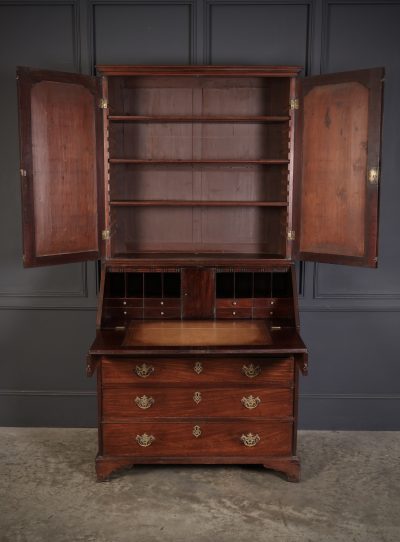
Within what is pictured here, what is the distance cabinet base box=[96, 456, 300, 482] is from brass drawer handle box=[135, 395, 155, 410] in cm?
25

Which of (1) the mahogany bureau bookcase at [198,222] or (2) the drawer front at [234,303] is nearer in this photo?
(1) the mahogany bureau bookcase at [198,222]

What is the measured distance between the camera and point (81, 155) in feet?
9.53

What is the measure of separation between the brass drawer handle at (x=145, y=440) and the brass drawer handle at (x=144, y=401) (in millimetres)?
135

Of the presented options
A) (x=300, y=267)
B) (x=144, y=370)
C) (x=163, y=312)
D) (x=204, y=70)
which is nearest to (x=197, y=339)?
(x=144, y=370)

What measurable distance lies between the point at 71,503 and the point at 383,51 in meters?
2.65

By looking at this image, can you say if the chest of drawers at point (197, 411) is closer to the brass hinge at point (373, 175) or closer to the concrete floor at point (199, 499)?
the concrete floor at point (199, 499)

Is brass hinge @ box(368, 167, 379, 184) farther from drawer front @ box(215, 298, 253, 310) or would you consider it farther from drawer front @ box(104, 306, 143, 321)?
drawer front @ box(104, 306, 143, 321)

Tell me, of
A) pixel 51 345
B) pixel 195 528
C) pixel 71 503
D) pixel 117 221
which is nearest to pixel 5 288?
pixel 51 345

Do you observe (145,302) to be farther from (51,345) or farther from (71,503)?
(71,503)

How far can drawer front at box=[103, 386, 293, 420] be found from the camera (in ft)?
9.21

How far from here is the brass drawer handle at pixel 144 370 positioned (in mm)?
2777

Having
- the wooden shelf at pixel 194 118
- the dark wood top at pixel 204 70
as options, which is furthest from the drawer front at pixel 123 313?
the dark wood top at pixel 204 70

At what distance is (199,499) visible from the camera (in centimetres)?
271

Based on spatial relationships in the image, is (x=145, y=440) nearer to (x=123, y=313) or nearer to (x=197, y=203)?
(x=123, y=313)
